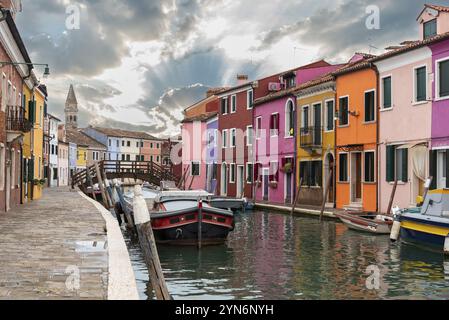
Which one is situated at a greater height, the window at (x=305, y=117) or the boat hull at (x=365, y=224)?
the window at (x=305, y=117)

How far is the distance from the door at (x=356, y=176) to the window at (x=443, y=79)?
6031mm

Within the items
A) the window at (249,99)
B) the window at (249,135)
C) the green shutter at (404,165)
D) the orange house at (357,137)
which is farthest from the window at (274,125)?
the green shutter at (404,165)

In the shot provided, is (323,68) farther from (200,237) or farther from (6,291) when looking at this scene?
(6,291)

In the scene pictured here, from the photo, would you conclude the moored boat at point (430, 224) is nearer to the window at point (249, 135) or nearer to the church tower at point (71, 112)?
the window at point (249, 135)

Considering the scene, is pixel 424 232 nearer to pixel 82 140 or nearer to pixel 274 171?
pixel 274 171

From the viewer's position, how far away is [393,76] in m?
22.4

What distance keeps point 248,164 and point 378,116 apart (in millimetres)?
14600

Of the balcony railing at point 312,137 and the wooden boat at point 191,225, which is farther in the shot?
the balcony railing at point 312,137

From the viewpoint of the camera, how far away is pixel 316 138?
28.6 m

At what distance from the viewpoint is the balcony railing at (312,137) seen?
28391 millimetres

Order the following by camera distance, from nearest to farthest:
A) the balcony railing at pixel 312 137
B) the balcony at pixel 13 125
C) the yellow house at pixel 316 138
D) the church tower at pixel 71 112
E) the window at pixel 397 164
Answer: the balcony at pixel 13 125 < the window at pixel 397 164 < the yellow house at pixel 316 138 < the balcony railing at pixel 312 137 < the church tower at pixel 71 112

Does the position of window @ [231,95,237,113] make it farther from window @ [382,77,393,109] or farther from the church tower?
the church tower

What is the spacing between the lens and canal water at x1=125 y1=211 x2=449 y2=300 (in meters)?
10.4
